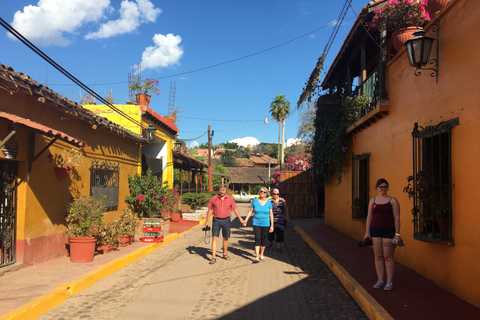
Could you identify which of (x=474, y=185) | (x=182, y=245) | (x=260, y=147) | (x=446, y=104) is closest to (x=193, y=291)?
A: (x=474, y=185)

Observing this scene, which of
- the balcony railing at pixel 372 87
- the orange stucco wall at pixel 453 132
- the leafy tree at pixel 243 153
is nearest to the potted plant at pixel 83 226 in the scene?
the orange stucco wall at pixel 453 132

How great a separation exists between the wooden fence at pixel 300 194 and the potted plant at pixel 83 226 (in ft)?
43.7

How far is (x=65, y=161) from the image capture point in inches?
326

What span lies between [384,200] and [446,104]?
175 cm

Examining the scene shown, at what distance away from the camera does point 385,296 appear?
17.7 ft

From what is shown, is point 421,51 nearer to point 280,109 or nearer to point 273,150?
point 280,109

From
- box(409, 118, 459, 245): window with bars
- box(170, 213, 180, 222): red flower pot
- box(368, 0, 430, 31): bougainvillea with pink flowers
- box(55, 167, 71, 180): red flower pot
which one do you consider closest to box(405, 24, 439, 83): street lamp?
box(409, 118, 459, 245): window with bars

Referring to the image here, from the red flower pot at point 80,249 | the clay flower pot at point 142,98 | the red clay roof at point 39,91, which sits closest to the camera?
the red clay roof at point 39,91

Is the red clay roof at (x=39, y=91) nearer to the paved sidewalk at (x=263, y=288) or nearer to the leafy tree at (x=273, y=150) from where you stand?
the paved sidewalk at (x=263, y=288)

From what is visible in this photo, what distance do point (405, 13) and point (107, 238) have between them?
332 inches

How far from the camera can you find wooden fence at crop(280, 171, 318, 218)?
2100cm

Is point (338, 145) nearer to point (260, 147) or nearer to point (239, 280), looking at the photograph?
point (239, 280)

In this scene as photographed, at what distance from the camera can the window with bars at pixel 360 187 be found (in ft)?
36.3

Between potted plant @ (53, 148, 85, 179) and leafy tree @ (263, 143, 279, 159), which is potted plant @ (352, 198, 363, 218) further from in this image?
leafy tree @ (263, 143, 279, 159)
